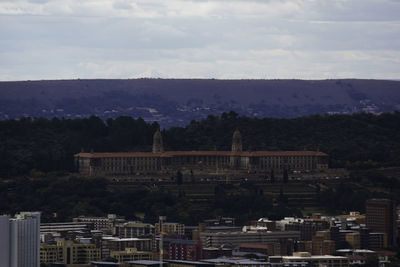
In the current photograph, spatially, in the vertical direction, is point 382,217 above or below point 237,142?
below

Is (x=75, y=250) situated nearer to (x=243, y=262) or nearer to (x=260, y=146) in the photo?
(x=243, y=262)

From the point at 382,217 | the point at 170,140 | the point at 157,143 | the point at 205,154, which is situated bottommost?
the point at 382,217

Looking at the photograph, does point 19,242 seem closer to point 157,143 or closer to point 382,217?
point 382,217

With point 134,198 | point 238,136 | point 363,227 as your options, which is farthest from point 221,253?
point 238,136

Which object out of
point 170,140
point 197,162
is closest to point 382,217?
point 197,162

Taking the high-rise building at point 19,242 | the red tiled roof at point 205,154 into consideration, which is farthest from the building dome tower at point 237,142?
the high-rise building at point 19,242

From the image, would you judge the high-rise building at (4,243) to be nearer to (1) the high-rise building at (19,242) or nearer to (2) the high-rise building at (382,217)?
(1) the high-rise building at (19,242)

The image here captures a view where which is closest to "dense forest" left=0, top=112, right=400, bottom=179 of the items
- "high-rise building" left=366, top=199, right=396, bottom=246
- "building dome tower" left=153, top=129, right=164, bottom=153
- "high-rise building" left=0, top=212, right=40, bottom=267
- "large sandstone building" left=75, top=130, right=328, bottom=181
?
"large sandstone building" left=75, top=130, right=328, bottom=181
